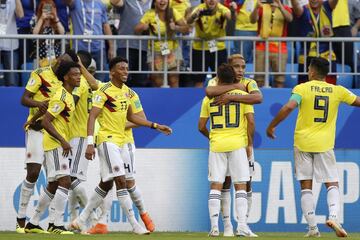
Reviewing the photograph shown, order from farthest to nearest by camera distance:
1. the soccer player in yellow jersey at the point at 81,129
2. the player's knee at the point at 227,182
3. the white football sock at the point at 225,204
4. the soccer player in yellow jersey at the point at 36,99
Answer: the soccer player in yellow jersey at the point at 81,129 → the soccer player in yellow jersey at the point at 36,99 → the player's knee at the point at 227,182 → the white football sock at the point at 225,204

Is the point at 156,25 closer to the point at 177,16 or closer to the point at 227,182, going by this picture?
the point at 177,16

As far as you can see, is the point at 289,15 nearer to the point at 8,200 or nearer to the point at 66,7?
the point at 66,7

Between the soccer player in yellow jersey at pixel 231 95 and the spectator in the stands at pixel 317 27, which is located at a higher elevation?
the spectator in the stands at pixel 317 27

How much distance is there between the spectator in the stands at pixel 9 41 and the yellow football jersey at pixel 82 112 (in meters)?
2.56

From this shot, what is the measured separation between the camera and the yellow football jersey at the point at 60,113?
1956cm

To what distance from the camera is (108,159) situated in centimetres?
1942

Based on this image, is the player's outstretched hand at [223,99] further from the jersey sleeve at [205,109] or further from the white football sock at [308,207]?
the white football sock at [308,207]

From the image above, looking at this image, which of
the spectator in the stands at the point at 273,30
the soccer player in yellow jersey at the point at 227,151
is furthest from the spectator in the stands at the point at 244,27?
the soccer player in yellow jersey at the point at 227,151

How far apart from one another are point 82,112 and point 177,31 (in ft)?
9.70

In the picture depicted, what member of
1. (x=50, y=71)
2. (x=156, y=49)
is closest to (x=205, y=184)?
(x=156, y=49)

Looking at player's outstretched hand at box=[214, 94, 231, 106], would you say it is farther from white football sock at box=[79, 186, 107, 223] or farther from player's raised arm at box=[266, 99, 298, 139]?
white football sock at box=[79, 186, 107, 223]

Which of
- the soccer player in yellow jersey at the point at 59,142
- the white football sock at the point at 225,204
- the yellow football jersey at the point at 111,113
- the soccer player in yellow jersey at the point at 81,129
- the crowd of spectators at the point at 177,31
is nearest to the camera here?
the yellow football jersey at the point at 111,113

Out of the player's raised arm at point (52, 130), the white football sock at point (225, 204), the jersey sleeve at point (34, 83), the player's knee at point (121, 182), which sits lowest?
the white football sock at point (225, 204)

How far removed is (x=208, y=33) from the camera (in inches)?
906
